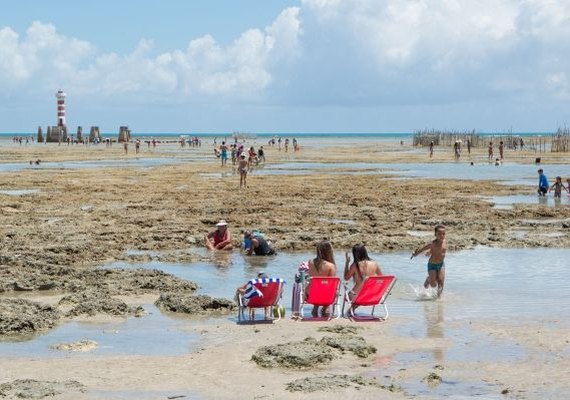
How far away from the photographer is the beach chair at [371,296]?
11.4 metres

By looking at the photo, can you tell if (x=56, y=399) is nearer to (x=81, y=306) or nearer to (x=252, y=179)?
(x=81, y=306)

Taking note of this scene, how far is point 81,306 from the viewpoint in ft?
38.1

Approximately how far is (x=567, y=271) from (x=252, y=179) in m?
22.5

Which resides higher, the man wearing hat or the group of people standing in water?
the group of people standing in water

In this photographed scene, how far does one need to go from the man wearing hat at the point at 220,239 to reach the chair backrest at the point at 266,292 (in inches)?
252

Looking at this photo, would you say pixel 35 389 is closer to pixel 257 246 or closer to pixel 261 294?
pixel 261 294

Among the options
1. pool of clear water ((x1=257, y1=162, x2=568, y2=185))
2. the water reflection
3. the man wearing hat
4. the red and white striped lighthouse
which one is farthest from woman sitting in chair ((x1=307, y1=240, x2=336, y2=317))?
the red and white striped lighthouse

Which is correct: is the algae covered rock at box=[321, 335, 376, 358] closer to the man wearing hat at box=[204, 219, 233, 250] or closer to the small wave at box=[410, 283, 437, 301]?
the small wave at box=[410, 283, 437, 301]

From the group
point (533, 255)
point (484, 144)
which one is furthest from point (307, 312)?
point (484, 144)

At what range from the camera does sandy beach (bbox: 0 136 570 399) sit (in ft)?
27.6

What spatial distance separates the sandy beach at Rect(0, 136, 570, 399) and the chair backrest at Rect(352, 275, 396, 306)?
351 mm

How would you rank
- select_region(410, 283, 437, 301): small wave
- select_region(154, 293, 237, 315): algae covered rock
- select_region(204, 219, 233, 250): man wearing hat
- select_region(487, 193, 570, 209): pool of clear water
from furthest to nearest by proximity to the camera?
select_region(487, 193, 570, 209): pool of clear water, select_region(204, 219, 233, 250): man wearing hat, select_region(410, 283, 437, 301): small wave, select_region(154, 293, 237, 315): algae covered rock

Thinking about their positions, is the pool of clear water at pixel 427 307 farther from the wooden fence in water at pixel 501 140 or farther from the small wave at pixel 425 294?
the wooden fence in water at pixel 501 140

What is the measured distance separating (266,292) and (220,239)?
→ 6.64 m
